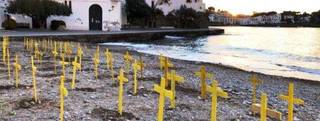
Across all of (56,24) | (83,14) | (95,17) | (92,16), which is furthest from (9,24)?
(95,17)

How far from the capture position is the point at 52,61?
2050 centimetres

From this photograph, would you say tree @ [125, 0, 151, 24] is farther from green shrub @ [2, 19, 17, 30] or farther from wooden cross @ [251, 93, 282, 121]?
wooden cross @ [251, 93, 282, 121]

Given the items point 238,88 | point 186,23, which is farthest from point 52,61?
point 186,23

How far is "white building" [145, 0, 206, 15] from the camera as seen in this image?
86.2m

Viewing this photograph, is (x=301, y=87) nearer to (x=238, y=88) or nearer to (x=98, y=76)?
(x=238, y=88)

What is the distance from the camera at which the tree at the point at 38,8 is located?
51.0m

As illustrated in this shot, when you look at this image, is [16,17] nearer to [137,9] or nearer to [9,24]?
[9,24]

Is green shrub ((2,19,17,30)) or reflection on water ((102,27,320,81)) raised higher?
green shrub ((2,19,17,30))

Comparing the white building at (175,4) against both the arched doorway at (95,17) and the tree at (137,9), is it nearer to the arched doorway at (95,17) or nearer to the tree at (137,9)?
the tree at (137,9)

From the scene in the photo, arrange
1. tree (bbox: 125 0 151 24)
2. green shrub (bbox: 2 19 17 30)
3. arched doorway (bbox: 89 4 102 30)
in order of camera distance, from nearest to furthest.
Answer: green shrub (bbox: 2 19 17 30), arched doorway (bbox: 89 4 102 30), tree (bbox: 125 0 151 24)

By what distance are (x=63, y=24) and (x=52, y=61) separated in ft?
121

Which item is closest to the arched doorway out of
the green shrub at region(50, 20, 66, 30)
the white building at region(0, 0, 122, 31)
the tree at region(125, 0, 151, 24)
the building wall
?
the white building at region(0, 0, 122, 31)

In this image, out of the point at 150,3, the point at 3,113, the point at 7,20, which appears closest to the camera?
the point at 3,113

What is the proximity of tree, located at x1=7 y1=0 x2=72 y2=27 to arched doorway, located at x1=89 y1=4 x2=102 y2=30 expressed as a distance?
16.1ft
